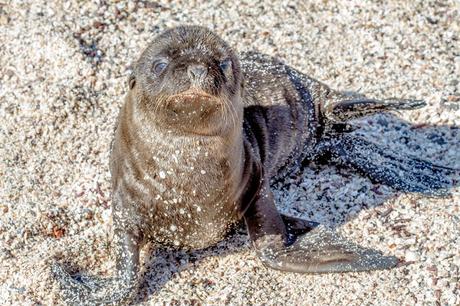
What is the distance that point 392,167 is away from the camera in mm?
6949

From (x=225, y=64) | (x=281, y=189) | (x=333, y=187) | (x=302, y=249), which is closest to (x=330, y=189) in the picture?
(x=333, y=187)

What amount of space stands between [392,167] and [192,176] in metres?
2.01

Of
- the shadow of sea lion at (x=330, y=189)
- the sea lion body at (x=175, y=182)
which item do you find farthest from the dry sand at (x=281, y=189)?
the sea lion body at (x=175, y=182)

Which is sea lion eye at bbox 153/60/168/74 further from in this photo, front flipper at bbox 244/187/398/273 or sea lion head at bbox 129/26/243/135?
front flipper at bbox 244/187/398/273

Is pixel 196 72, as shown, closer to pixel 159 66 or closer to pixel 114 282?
pixel 159 66

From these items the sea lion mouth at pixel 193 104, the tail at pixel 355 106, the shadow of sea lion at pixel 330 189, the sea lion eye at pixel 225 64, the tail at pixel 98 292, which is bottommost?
the shadow of sea lion at pixel 330 189

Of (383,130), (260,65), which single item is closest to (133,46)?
(260,65)

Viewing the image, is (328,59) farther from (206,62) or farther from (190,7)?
(206,62)

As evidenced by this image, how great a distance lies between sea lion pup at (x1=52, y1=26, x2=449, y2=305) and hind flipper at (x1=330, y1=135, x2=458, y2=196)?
83 centimetres

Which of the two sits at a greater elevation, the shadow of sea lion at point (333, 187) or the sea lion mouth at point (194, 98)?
the sea lion mouth at point (194, 98)

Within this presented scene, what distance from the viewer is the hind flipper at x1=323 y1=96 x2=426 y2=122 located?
22.4 ft

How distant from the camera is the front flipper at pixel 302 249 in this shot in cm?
586

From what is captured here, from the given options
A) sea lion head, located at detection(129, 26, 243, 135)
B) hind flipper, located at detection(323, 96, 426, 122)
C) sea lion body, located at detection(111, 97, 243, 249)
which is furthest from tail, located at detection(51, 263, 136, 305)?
hind flipper, located at detection(323, 96, 426, 122)

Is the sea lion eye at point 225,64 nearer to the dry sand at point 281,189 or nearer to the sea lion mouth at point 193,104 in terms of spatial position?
the sea lion mouth at point 193,104
